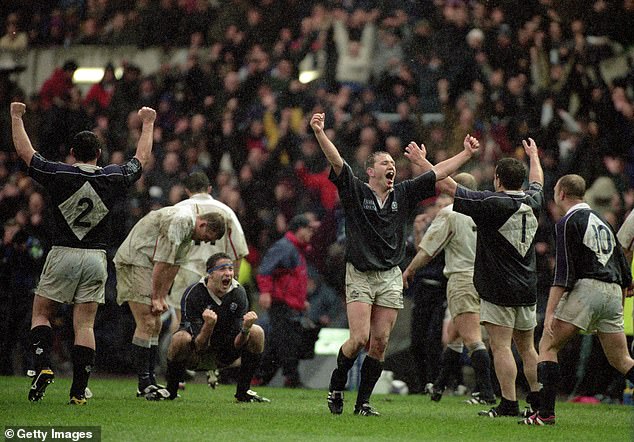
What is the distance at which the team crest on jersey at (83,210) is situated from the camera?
364 inches

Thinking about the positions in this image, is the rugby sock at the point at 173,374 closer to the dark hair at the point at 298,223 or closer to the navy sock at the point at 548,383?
the navy sock at the point at 548,383

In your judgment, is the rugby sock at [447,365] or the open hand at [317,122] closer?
the open hand at [317,122]

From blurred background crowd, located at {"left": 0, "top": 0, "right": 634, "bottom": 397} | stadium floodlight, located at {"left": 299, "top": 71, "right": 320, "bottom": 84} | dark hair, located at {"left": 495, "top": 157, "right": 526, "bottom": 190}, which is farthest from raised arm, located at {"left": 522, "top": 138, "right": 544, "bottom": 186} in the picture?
stadium floodlight, located at {"left": 299, "top": 71, "right": 320, "bottom": 84}

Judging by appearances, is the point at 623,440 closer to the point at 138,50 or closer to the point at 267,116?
the point at 267,116

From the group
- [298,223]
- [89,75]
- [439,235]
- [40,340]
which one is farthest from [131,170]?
[89,75]

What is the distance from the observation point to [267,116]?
57.4ft

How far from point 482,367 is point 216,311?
291 centimetres

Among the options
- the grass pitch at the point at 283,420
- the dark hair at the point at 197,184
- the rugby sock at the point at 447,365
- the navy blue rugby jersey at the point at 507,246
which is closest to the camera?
the grass pitch at the point at 283,420

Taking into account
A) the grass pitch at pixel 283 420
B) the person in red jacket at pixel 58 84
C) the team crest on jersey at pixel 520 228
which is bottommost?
the grass pitch at pixel 283 420

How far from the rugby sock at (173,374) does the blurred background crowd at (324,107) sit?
454 centimetres

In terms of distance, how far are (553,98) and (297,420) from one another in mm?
8405

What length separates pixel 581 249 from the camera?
9000mm

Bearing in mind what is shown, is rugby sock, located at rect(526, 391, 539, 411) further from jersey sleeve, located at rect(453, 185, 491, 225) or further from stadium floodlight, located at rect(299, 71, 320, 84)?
stadium floodlight, located at rect(299, 71, 320, 84)

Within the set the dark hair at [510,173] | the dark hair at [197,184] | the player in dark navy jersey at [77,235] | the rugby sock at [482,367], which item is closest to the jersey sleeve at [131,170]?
the player in dark navy jersey at [77,235]
